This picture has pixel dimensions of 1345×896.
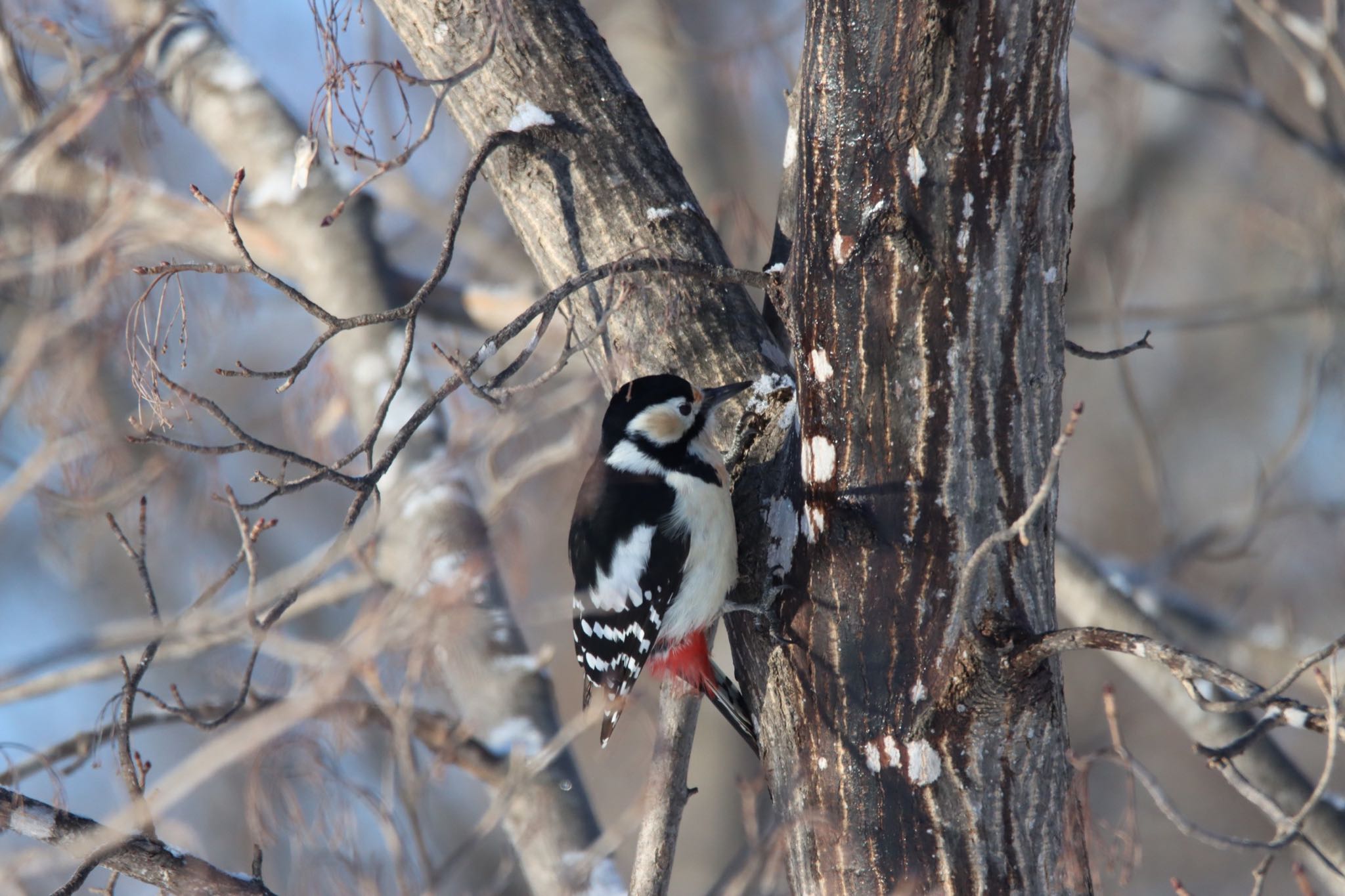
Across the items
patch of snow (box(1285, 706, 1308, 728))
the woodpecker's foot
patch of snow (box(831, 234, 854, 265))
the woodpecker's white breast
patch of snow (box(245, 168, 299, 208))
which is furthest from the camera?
patch of snow (box(245, 168, 299, 208))

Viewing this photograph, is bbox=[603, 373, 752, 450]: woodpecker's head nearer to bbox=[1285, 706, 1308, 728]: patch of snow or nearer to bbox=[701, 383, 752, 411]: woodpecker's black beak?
bbox=[701, 383, 752, 411]: woodpecker's black beak

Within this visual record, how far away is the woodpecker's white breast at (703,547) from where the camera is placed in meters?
2.97

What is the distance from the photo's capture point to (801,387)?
2334 mm

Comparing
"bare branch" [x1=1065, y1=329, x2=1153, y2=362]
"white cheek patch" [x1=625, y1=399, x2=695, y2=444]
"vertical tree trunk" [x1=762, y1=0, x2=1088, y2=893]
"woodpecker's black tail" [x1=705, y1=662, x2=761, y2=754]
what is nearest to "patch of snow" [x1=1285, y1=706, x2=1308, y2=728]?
"vertical tree trunk" [x1=762, y1=0, x2=1088, y2=893]

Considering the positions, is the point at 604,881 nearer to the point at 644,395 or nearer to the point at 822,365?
the point at 644,395

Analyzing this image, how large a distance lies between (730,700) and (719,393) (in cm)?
93

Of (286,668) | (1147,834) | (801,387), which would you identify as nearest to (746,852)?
(801,387)

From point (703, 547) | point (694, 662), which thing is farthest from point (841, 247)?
point (694, 662)

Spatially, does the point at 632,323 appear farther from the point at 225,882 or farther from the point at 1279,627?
the point at 1279,627

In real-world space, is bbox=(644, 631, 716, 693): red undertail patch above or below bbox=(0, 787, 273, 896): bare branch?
above

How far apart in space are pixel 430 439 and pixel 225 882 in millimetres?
2662

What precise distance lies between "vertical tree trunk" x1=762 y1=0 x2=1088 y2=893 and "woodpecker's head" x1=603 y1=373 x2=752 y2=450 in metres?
0.61

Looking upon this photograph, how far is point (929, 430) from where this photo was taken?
2.13 metres

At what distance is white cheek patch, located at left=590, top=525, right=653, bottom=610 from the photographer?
11.0 feet
